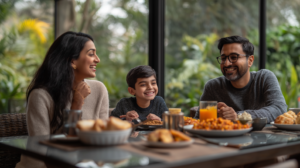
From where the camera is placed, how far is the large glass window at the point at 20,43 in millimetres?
4219

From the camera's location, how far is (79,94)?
1.85m

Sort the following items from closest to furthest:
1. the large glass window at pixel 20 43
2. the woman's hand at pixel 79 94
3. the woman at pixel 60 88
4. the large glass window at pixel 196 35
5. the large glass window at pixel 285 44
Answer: the woman at pixel 60 88 < the woman's hand at pixel 79 94 < the large glass window at pixel 285 44 < the large glass window at pixel 20 43 < the large glass window at pixel 196 35

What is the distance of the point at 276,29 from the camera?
409cm

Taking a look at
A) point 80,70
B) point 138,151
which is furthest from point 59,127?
point 138,151

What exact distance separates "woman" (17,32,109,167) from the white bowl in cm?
59

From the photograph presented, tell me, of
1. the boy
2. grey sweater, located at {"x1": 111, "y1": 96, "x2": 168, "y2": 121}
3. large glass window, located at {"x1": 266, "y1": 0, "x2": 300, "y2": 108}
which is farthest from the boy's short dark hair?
large glass window, located at {"x1": 266, "y1": 0, "x2": 300, "y2": 108}

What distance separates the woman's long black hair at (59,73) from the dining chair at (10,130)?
0.24 metres

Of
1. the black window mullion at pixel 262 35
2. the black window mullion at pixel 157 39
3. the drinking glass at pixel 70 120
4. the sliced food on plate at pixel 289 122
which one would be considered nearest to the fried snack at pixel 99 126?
the drinking glass at pixel 70 120

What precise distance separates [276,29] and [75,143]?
358cm

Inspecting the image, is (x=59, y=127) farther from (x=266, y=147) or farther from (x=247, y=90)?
(x=247, y=90)

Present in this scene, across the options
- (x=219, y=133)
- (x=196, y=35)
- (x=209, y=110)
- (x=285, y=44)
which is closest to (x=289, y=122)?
(x=209, y=110)

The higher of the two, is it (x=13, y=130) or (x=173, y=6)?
(x=173, y=6)

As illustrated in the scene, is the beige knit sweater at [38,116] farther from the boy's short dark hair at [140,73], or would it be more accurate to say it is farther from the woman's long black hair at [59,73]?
the boy's short dark hair at [140,73]

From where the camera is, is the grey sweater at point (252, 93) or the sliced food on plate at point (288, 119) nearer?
the sliced food on plate at point (288, 119)
